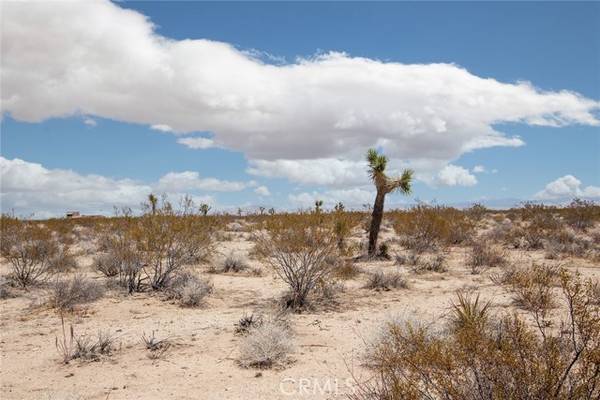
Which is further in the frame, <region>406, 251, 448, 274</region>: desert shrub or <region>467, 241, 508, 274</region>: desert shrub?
<region>467, 241, 508, 274</region>: desert shrub

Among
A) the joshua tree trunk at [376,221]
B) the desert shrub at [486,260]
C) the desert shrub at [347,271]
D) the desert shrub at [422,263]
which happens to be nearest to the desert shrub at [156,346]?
the desert shrub at [347,271]

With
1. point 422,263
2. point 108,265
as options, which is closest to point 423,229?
point 422,263

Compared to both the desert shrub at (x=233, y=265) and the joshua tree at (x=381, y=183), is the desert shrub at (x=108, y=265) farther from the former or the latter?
the joshua tree at (x=381, y=183)

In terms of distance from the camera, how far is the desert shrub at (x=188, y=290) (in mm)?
10961

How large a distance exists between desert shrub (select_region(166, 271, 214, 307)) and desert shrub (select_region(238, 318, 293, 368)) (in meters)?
3.73

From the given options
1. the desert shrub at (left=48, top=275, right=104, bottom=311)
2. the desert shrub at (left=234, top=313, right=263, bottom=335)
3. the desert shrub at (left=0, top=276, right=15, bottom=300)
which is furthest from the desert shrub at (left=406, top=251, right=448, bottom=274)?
the desert shrub at (left=0, top=276, right=15, bottom=300)

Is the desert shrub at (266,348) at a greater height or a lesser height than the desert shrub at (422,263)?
lesser

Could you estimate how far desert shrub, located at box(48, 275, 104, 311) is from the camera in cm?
1059

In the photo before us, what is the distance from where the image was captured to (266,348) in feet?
23.2

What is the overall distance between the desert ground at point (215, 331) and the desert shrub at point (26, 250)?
478mm

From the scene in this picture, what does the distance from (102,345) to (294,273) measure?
4374mm

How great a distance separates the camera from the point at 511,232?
Answer: 74.4 feet

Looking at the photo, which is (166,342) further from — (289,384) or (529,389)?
(529,389)

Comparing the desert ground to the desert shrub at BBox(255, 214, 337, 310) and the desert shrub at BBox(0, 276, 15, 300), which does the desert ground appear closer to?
the desert shrub at BBox(0, 276, 15, 300)
